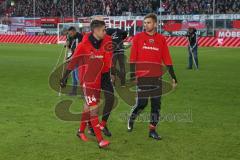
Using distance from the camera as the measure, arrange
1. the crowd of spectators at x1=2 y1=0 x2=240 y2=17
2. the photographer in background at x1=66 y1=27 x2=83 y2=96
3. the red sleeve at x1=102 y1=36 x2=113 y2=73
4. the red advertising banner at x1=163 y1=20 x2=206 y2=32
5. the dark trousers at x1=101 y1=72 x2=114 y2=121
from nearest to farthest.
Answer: the red sleeve at x1=102 y1=36 x2=113 y2=73, the dark trousers at x1=101 y1=72 x2=114 y2=121, the photographer in background at x1=66 y1=27 x2=83 y2=96, the red advertising banner at x1=163 y1=20 x2=206 y2=32, the crowd of spectators at x1=2 y1=0 x2=240 y2=17

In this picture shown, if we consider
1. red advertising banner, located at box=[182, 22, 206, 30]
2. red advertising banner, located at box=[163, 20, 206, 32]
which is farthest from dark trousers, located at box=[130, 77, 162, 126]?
red advertising banner, located at box=[163, 20, 206, 32]

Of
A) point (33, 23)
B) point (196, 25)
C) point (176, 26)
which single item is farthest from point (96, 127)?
point (33, 23)

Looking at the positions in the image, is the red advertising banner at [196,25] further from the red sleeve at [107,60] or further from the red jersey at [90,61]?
the red jersey at [90,61]

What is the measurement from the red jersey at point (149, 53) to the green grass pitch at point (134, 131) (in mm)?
1205

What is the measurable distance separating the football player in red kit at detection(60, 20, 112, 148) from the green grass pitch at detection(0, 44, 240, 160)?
0.52 meters

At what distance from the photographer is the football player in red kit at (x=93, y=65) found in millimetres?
7574

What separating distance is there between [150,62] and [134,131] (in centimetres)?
144

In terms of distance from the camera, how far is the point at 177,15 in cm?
4500

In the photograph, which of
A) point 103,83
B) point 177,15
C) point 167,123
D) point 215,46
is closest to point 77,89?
point 167,123

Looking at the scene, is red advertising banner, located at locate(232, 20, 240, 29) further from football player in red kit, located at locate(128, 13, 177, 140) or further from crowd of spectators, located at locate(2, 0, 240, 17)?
football player in red kit, located at locate(128, 13, 177, 140)

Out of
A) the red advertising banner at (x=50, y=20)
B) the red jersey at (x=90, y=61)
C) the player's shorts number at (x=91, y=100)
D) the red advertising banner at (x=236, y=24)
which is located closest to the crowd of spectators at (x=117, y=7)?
the red advertising banner at (x=50, y=20)

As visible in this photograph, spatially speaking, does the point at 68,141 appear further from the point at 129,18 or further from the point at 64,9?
the point at 64,9

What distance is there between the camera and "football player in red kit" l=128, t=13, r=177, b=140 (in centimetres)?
809

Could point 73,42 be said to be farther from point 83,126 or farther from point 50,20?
point 50,20
